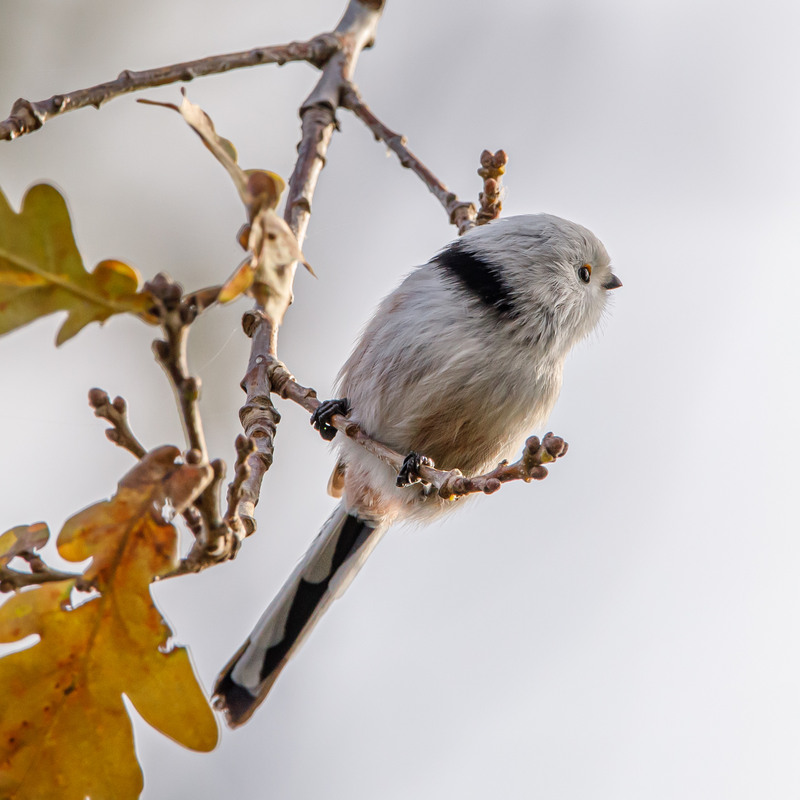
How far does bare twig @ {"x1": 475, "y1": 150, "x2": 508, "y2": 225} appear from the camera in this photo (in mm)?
2570

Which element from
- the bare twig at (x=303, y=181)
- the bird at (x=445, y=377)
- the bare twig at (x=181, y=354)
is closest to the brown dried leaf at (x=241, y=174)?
Result: the bare twig at (x=181, y=354)

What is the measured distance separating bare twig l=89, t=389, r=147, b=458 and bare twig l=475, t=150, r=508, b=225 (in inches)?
64.5

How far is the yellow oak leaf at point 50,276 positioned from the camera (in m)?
1.06

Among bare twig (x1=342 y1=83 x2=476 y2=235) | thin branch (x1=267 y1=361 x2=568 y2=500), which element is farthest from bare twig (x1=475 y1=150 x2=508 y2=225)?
thin branch (x1=267 y1=361 x2=568 y2=500)

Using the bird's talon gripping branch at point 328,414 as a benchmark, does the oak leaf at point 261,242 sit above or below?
below

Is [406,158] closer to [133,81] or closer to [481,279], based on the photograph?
[481,279]

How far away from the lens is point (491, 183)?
2.62m

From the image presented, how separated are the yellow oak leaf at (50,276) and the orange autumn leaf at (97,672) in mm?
301

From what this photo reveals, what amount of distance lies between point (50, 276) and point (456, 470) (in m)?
0.89

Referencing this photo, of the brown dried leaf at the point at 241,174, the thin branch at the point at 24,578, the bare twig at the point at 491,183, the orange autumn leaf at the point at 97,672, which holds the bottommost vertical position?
the orange autumn leaf at the point at 97,672

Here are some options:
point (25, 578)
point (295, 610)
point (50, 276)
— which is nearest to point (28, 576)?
point (25, 578)

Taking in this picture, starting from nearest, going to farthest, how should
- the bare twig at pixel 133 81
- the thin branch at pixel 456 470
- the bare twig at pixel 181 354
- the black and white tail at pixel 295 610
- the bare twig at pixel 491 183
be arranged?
the bare twig at pixel 181 354, the thin branch at pixel 456 470, the bare twig at pixel 133 81, the black and white tail at pixel 295 610, the bare twig at pixel 491 183

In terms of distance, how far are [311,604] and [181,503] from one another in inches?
64.7

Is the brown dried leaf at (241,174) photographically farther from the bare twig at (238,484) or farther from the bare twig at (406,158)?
the bare twig at (406,158)
